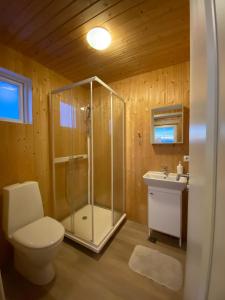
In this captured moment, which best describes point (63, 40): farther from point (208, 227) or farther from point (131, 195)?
point (131, 195)

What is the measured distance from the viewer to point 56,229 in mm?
1409

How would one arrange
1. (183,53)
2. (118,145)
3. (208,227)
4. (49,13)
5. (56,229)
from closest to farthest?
1. (208,227)
2. (49,13)
3. (56,229)
4. (183,53)
5. (118,145)

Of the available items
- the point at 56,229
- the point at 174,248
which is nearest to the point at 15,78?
the point at 56,229

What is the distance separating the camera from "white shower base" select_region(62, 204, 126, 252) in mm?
1729

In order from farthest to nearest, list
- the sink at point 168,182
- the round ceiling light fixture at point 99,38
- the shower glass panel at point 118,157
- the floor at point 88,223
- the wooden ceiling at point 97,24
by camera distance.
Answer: the shower glass panel at point 118,157, the floor at point 88,223, the sink at point 168,182, the round ceiling light fixture at point 99,38, the wooden ceiling at point 97,24

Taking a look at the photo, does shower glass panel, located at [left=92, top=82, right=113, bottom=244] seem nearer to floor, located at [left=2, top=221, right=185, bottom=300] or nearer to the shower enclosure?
the shower enclosure

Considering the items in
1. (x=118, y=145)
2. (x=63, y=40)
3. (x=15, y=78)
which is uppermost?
(x=63, y=40)

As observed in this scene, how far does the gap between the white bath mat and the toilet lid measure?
0.90 meters

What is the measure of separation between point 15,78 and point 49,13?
0.86m

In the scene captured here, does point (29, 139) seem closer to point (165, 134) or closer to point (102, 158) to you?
point (102, 158)

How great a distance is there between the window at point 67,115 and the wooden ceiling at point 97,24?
21.4 inches

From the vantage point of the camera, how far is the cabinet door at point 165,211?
1740 millimetres

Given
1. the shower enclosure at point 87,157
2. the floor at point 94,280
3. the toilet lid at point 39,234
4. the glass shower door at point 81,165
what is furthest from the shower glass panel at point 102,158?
the toilet lid at point 39,234

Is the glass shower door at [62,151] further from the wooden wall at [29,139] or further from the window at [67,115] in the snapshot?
the wooden wall at [29,139]
